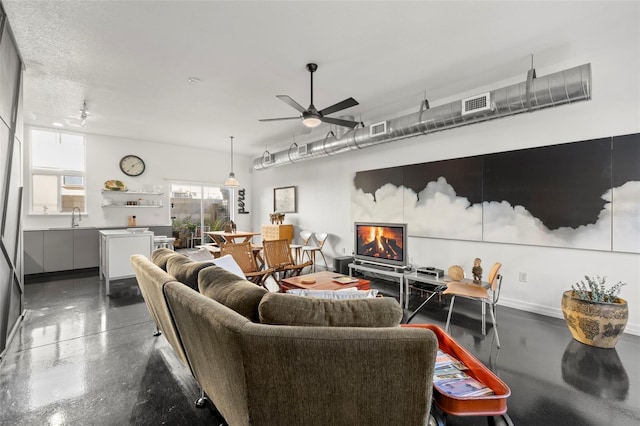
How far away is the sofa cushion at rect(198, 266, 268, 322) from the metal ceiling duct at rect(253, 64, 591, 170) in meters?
3.28

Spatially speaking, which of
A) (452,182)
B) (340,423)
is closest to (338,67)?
(452,182)

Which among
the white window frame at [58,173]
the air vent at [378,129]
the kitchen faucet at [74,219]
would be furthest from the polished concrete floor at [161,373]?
Answer: the white window frame at [58,173]

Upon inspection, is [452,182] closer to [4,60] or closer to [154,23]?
[154,23]

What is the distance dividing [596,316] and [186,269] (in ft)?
12.0

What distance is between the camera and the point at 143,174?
7254 mm

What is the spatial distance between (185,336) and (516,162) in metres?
4.17

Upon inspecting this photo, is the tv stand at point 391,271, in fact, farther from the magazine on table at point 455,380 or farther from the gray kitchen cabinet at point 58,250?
the gray kitchen cabinet at point 58,250

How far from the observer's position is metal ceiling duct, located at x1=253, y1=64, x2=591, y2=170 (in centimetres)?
287

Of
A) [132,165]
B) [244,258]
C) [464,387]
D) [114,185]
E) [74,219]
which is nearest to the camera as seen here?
[464,387]

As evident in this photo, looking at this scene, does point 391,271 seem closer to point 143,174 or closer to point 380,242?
point 380,242

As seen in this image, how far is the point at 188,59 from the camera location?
10.7ft

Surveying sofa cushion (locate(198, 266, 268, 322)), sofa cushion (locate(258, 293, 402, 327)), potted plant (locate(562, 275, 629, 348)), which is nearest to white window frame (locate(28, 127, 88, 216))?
sofa cushion (locate(198, 266, 268, 322))

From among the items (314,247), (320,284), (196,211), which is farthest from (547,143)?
(196,211)

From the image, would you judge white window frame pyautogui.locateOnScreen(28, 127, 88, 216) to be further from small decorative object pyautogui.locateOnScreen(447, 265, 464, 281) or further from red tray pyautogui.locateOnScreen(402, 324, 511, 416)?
red tray pyautogui.locateOnScreen(402, 324, 511, 416)
